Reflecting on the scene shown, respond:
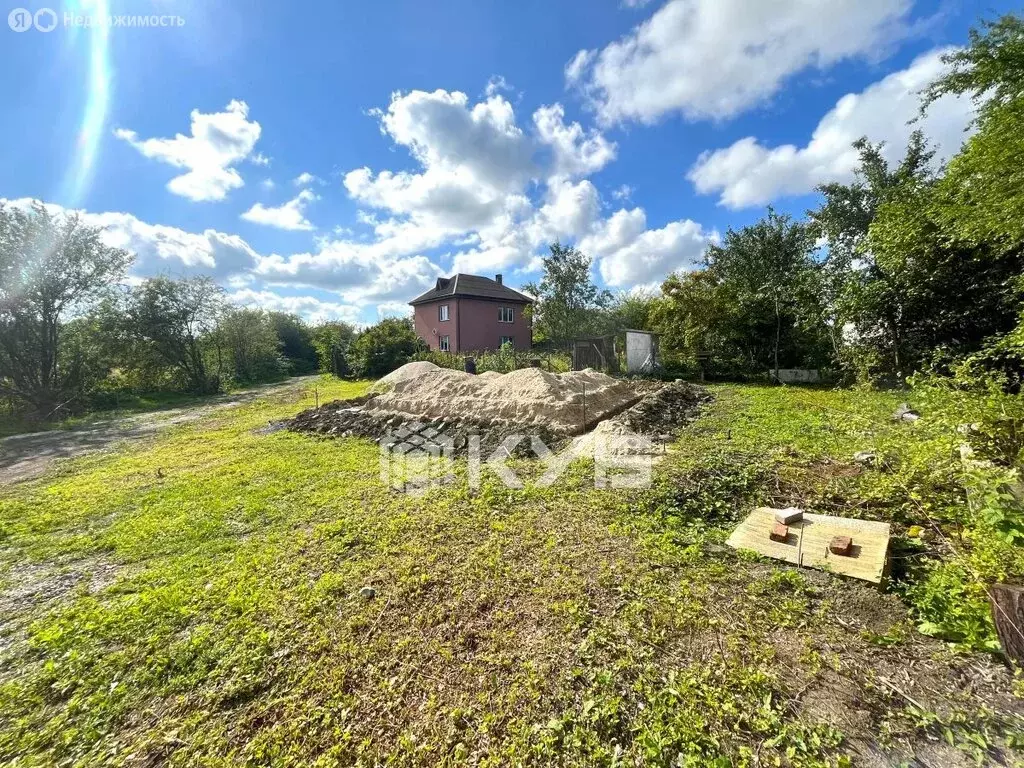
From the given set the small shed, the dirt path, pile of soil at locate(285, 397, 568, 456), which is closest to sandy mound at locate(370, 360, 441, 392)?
pile of soil at locate(285, 397, 568, 456)

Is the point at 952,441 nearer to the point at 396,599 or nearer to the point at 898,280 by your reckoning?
the point at 396,599

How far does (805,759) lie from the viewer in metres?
1.55

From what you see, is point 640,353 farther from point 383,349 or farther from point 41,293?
point 41,293

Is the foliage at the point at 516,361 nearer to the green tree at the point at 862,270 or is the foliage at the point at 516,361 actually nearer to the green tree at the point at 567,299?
the green tree at the point at 567,299

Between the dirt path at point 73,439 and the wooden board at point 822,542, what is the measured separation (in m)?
9.97

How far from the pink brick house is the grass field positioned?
19.0 metres

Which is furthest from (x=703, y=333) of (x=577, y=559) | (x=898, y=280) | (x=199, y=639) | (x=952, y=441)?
(x=199, y=639)

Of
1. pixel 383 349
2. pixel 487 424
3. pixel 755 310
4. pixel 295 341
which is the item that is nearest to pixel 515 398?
pixel 487 424

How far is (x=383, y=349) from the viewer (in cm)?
1959

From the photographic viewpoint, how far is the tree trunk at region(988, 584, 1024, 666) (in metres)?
1.86

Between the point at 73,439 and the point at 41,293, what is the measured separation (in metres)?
7.55

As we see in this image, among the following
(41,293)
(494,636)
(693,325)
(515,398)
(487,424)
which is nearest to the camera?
(494,636)

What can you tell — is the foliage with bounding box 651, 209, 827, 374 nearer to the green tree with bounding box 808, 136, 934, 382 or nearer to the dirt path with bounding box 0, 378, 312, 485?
the green tree with bounding box 808, 136, 934, 382

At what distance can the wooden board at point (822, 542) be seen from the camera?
266 centimetres
